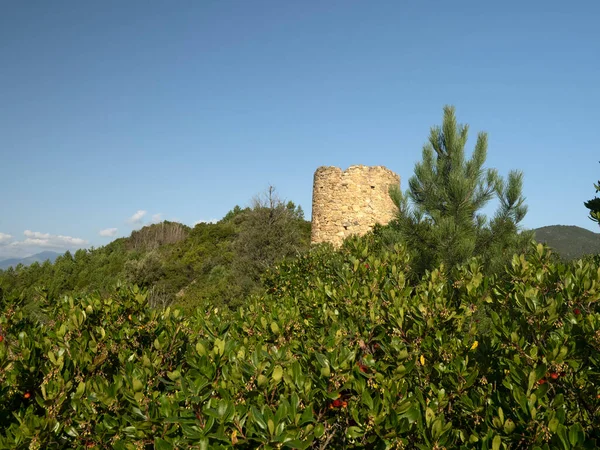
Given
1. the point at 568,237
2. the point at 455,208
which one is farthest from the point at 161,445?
the point at 568,237

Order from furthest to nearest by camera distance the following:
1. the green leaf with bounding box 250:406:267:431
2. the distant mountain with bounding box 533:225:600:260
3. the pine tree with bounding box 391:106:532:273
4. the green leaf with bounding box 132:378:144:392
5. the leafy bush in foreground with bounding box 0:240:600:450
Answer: the distant mountain with bounding box 533:225:600:260
the pine tree with bounding box 391:106:532:273
the green leaf with bounding box 132:378:144:392
the leafy bush in foreground with bounding box 0:240:600:450
the green leaf with bounding box 250:406:267:431

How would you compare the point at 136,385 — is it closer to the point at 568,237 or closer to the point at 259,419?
the point at 259,419

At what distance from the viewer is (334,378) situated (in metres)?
2.24

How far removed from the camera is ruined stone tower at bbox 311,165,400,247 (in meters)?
17.0

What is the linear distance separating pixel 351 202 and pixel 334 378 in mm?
15042

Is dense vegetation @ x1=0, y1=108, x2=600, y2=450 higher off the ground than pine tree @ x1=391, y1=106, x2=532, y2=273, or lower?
lower

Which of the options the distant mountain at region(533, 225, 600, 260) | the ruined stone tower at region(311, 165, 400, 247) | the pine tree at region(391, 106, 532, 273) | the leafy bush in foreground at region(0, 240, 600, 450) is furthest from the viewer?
the distant mountain at region(533, 225, 600, 260)

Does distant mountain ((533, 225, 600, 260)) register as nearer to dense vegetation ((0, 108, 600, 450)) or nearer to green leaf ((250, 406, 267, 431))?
dense vegetation ((0, 108, 600, 450))

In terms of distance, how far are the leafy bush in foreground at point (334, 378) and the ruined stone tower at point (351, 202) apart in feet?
42.1

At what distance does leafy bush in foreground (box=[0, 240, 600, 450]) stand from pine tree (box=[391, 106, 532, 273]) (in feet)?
12.2

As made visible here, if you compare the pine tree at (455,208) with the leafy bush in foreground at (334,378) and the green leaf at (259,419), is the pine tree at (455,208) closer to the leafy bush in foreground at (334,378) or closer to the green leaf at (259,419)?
the leafy bush in foreground at (334,378)

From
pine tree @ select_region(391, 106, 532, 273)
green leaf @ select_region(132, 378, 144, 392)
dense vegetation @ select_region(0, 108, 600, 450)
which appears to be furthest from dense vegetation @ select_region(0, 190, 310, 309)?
green leaf @ select_region(132, 378, 144, 392)

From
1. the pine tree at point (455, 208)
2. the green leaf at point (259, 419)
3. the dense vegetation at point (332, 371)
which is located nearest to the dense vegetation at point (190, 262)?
the pine tree at point (455, 208)

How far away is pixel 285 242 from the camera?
1817 centimetres
